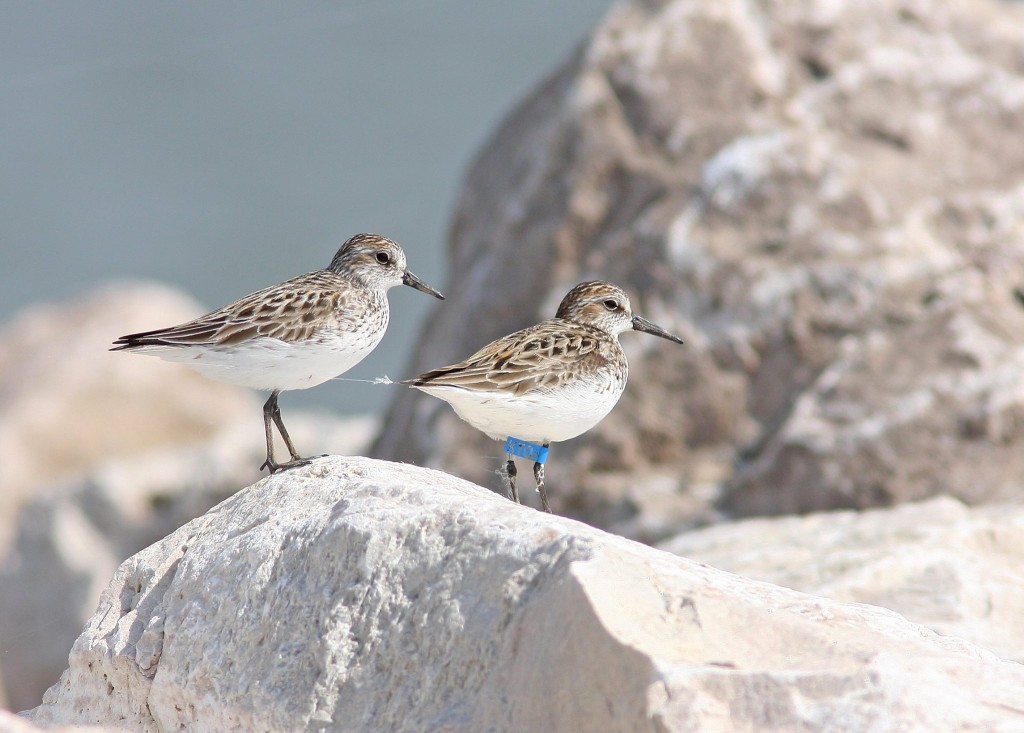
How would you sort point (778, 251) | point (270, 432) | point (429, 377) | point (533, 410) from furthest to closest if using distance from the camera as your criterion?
1. point (778, 251)
2. point (270, 432)
3. point (533, 410)
4. point (429, 377)

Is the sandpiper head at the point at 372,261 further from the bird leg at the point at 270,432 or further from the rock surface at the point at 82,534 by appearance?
the rock surface at the point at 82,534

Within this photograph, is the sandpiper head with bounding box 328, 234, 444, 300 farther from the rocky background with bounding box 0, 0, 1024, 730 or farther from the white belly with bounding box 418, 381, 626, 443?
the rocky background with bounding box 0, 0, 1024, 730

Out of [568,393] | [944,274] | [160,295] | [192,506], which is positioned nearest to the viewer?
[568,393]

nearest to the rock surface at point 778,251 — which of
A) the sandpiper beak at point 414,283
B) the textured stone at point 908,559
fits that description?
the textured stone at point 908,559

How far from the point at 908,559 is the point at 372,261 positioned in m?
3.57

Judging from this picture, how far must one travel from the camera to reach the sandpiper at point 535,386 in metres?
6.42

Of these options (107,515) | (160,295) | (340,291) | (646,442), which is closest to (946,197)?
(646,442)

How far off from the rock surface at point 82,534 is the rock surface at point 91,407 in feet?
7.82

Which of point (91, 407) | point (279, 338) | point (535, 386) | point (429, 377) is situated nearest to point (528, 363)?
point (535, 386)

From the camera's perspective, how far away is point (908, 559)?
7645 mm

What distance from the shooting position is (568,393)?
665 centimetres

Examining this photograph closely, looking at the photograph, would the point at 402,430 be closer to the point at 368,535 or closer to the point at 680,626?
the point at 368,535

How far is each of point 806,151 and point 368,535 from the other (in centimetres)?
704

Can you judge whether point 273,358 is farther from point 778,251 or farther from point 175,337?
point 778,251
